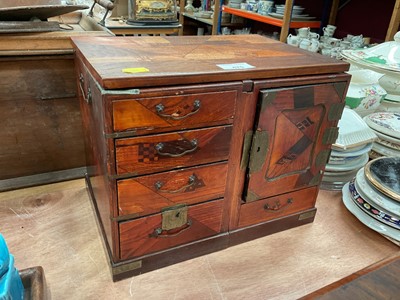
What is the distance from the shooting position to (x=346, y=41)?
194 cm

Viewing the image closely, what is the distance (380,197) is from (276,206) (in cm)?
32

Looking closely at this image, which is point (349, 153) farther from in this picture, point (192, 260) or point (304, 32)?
point (304, 32)

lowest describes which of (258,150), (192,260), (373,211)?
(192,260)

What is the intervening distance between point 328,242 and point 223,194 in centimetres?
41

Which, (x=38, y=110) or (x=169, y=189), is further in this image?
(x=38, y=110)

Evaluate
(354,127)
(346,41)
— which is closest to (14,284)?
(354,127)

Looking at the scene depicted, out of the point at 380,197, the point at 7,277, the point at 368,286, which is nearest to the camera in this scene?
the point at 368,286

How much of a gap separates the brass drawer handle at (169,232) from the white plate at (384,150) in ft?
2.91

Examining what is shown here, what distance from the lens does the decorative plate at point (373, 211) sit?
1.04 m

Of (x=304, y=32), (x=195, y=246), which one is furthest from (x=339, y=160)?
(x=304, y=32)

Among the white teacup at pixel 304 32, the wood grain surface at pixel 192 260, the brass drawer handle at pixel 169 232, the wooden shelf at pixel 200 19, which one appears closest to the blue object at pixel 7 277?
the wood grain surface at pixel 192 260

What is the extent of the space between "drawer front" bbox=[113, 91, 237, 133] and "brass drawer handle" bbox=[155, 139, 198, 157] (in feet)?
0.12

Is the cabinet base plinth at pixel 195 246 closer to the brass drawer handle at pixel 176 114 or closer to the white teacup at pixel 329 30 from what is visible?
the brass drawer handle at pixel 176 114

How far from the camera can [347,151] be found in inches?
49.6
